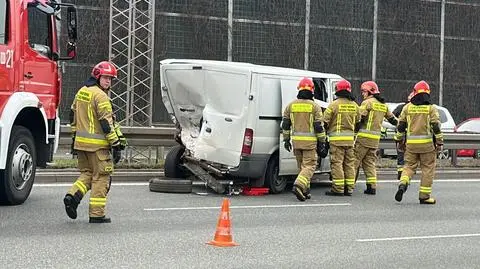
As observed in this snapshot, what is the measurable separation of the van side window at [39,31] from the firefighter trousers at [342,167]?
5159mm

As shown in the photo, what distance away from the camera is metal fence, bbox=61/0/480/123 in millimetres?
30156

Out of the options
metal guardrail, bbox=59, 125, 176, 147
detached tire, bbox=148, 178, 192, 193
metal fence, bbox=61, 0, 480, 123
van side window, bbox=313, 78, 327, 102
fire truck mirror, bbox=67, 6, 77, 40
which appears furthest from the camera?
metal fence, bbox=61, 0, 480, 123

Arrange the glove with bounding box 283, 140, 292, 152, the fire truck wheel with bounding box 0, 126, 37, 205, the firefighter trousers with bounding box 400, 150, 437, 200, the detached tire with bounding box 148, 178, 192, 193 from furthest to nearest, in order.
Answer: the detached tire with bounding box 148, 178, 192, 193 → the firefighter trousers with bounding box 400, 150, 437, 200 → the glove with bounding box 283, 140, 292, 152 → the fire truck wheel with bounding box 0, 126, 37, 205

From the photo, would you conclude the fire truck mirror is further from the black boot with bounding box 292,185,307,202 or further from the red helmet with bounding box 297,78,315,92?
the black boot with bounding box 292,185,307,202

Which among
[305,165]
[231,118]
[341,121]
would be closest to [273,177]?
[305,165]

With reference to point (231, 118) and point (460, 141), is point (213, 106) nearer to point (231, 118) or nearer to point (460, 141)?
point (231, 118)

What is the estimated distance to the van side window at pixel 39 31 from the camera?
10336mm

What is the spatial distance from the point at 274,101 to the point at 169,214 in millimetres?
3264

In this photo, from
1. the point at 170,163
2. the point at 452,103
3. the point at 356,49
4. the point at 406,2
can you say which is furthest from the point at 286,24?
the point at 170,163

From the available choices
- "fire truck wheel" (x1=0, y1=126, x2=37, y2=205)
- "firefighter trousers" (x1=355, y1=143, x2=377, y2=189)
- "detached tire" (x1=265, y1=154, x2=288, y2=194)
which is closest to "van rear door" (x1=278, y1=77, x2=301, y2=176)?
"detached tire" (x1=265, y1=154, x2=288, y2=194)

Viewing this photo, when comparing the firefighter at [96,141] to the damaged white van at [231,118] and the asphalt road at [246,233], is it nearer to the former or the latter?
Result: the asphalt road at [246,233]

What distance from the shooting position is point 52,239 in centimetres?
809

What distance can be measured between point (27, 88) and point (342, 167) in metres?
5.67

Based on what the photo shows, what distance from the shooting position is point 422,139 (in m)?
12.5
